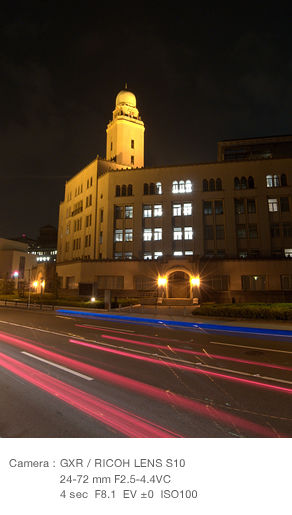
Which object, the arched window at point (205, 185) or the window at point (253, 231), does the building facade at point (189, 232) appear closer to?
the window at point (253, 231)

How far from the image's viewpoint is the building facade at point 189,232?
3703 cm

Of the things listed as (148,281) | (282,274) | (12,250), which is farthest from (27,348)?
(12,250)

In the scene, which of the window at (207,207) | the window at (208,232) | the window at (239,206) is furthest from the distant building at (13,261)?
the window at (239,206)

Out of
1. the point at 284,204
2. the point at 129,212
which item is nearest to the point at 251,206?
the point at 284,204

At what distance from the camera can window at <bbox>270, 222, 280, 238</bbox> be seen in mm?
41031

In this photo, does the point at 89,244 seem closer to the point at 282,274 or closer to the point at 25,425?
the point at 282,274

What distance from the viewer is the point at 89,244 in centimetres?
4994

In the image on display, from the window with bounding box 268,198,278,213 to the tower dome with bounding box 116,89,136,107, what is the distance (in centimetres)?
4072

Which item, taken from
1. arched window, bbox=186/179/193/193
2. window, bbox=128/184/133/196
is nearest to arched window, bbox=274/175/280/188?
arched window, bbox=186/179/193/193

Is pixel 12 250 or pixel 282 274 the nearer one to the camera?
pixel 282 274

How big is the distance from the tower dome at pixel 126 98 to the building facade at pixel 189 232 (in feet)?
64.5
